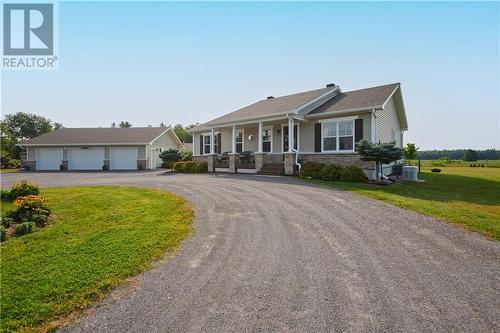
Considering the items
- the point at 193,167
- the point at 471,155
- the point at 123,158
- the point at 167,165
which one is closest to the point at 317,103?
the point at 193,167

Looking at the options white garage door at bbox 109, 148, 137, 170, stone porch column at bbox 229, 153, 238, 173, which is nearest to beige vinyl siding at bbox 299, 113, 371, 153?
stone porch column at bbox 229, 153, 238, 173

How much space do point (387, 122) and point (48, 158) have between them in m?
33.3

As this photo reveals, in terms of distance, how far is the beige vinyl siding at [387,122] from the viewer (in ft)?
51.6

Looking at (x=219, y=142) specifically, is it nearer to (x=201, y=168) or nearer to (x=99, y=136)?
(x=201, y=168)

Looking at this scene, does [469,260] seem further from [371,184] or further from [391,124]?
[391,124]

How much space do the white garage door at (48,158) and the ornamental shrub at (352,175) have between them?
30144 millimetres

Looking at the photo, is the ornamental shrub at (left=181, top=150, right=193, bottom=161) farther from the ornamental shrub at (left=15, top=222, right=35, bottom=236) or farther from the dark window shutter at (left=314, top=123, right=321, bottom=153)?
the ornamental shrub at (left=15, top=222, right=35, bottom=236)

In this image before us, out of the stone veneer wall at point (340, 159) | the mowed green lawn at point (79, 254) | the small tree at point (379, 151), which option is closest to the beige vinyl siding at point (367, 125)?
the stone veneer wall at point (340, 159)

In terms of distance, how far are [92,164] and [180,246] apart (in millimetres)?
29780

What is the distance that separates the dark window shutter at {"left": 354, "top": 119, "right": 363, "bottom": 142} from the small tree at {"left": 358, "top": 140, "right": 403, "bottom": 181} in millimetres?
1557

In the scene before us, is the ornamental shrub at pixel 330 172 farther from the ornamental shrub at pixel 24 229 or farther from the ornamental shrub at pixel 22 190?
the ornamental shrub at pixel 22 190

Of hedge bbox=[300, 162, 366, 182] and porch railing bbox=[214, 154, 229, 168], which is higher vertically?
porch railing bbox=[214, 154, 229, 168]

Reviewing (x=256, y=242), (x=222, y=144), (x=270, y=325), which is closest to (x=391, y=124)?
(x=222, y=144)

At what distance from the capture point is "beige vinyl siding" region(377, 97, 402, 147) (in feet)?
51.6
